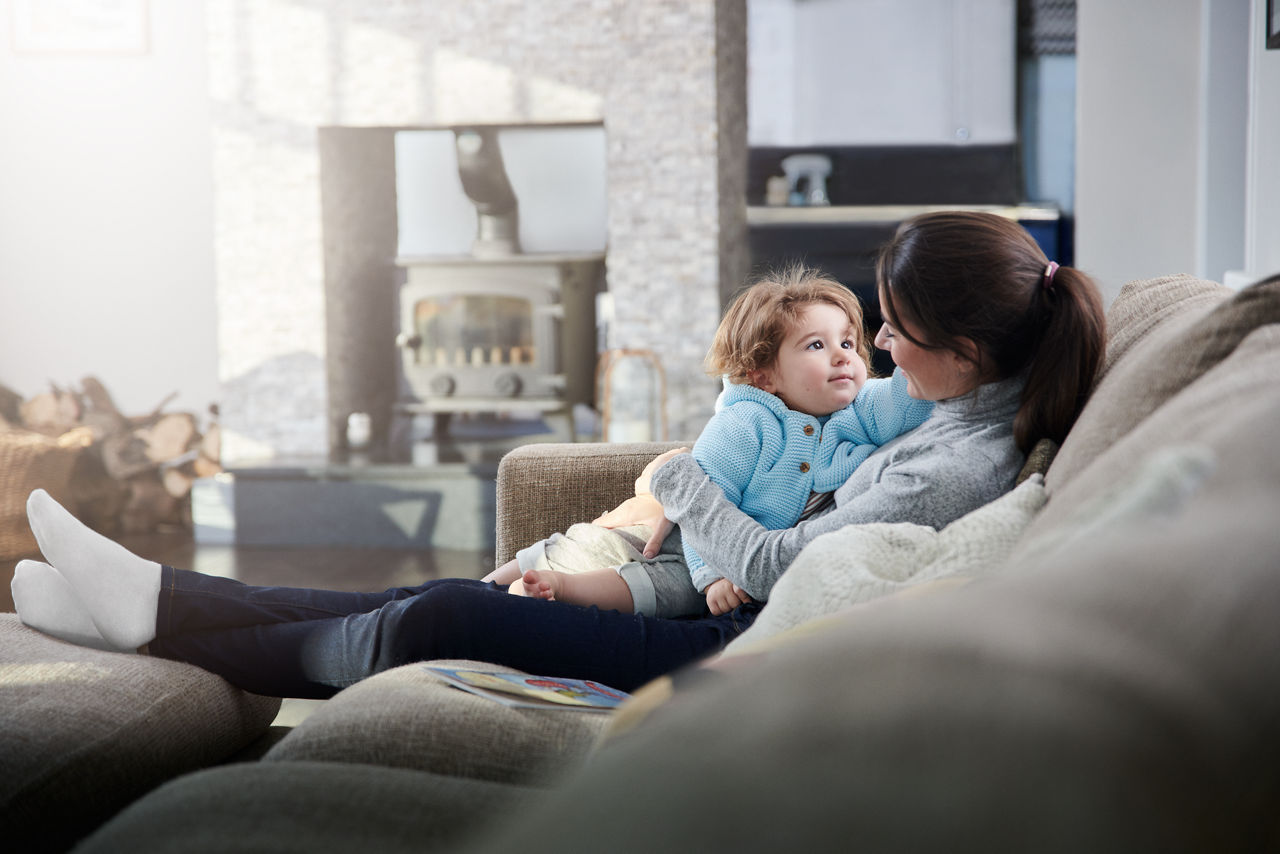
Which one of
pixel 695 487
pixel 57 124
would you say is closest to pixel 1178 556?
pixel 695 487

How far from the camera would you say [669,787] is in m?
0.46

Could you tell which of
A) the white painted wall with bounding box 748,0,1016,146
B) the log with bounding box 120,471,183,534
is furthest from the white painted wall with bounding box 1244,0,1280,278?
the log with bounding box 120,471,183,534

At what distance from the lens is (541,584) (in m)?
1.55

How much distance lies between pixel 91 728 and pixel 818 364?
1.07 metres

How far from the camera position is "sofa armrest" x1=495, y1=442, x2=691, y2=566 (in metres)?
1.94

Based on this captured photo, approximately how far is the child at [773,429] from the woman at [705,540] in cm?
11

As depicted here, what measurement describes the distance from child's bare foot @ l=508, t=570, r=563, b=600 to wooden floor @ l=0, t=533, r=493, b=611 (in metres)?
1.92

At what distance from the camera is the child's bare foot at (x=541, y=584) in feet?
A: 5.07

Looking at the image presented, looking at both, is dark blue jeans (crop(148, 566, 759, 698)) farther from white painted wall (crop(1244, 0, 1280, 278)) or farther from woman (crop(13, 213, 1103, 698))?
white painted wall (crop(1244, 0, 1280, 278))

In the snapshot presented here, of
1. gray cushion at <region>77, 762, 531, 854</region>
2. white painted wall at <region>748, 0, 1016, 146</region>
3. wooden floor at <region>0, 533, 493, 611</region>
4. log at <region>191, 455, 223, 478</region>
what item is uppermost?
white painted wall at <region>748, 0, 1016, 146</region>

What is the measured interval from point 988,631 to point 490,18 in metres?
4.16

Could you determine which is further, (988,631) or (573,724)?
(573,724)

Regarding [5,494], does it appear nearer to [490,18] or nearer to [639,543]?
[490,18]

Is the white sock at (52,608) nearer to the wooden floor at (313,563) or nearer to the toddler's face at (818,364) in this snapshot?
the toddler's face at (818,364)
